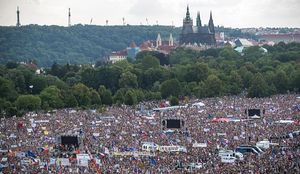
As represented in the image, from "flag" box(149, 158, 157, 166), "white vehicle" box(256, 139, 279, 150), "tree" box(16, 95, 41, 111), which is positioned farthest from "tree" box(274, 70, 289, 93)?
"flag" box(149, 158, 157, 166)

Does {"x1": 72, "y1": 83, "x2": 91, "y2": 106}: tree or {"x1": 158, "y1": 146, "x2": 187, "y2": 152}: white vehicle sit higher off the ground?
A: {"x1": 158, "y1": 146, "x2": 187, "y2": 152}: white vehicle

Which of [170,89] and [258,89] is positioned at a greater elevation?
[258,89]

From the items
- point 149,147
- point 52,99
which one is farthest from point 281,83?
point 149,147

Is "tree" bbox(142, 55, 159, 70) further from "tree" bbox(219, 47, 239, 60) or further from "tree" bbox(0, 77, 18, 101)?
"tree" bbox(0, 77, 18, 101)

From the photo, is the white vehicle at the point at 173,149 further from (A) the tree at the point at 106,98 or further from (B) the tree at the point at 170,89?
(B) the tree at the point at 170,89

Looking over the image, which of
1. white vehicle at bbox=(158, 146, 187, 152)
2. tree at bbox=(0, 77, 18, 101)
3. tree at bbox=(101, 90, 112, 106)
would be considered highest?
white vehicle at bbox=(158, 146, 187, 152)

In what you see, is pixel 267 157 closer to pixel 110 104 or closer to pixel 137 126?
pixel 137 126

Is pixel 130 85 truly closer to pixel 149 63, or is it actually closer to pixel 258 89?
pixel 258 89

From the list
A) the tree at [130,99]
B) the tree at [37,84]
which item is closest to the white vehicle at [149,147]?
the tree at [130,99]
